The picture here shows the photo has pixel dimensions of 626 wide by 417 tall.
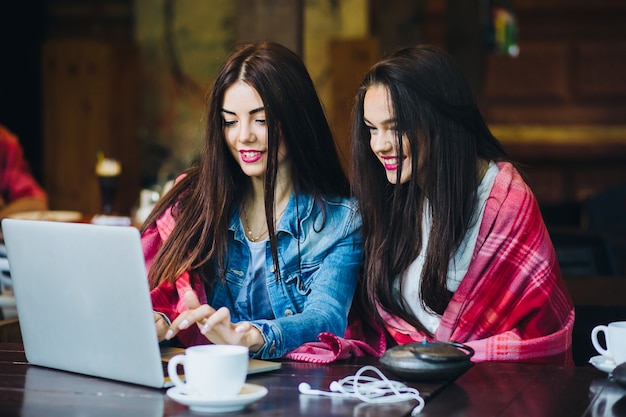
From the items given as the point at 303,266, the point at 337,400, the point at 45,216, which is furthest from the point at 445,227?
the point at 45,216

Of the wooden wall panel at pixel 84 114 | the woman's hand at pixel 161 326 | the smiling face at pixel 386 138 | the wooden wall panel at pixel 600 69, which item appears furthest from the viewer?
the wooden wall panel at pixel 600 69

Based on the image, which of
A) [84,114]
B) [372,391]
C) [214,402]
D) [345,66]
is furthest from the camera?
[84,114]

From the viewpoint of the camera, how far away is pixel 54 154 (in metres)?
6.61

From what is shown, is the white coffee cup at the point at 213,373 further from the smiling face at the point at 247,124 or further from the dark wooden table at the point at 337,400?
the smiling face at the point at 247,124

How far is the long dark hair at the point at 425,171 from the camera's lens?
2166mm

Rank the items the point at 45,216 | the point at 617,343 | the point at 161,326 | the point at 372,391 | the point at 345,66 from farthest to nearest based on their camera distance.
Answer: the point at 345,66 < the point at 45,216 < the point at 161,326 < the point at 617,343 < the point at 372,391

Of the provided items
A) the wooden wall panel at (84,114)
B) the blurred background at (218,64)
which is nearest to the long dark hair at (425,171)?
the blurred background at (218,64)

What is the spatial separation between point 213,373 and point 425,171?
2.74 ft

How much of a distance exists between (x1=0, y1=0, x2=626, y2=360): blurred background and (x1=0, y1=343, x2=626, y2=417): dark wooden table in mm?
3634

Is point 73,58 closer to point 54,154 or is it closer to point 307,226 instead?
point 54,154

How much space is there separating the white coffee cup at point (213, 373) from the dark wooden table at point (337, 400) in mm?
33

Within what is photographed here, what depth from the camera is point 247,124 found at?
2.22 meters

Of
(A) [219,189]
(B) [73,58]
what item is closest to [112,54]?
(B) [73,58]

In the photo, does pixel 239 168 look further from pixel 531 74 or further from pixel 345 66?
pixel 531 74
